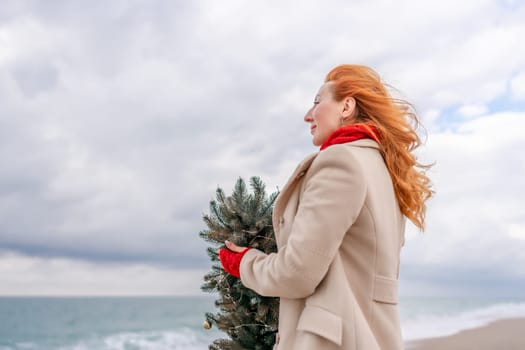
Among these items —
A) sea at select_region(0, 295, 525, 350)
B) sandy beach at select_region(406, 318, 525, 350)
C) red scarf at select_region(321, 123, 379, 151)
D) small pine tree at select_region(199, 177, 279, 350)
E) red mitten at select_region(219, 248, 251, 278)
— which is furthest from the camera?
sea at select_region(0, 295, 525, 350)

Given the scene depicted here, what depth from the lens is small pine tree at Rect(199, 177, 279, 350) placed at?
2492 millimetres

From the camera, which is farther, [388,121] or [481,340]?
[481,340]

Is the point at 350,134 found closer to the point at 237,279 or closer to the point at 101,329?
the point at 237,279

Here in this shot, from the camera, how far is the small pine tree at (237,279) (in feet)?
8.18

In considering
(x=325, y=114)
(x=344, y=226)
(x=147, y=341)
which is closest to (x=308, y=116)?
(x=325, y=114)

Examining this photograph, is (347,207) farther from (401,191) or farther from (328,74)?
(328,74)

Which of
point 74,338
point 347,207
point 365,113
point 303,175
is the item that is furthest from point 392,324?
point 74,338

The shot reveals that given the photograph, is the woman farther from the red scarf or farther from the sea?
the sea

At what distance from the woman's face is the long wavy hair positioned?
0.09 feet

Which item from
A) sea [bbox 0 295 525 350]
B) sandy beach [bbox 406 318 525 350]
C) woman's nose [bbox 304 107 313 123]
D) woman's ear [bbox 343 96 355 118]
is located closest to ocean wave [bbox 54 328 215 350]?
sea [bbox 0 295 525 350]

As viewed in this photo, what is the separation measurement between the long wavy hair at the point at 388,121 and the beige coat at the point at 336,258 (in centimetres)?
10

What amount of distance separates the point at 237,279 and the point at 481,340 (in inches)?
421

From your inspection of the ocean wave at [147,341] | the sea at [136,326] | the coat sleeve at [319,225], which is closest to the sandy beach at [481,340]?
the sea at [136,326]

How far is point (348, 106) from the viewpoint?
2.11 m
